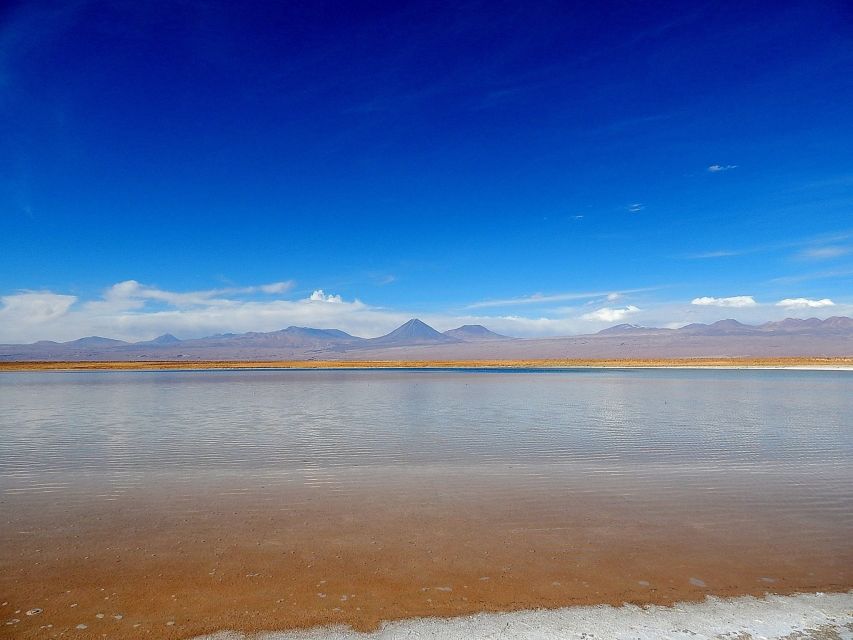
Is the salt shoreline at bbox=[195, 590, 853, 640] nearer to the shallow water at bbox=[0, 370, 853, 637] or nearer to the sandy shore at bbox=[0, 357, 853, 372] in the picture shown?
the shallow water at bbox=[0, 370, 853, 637]

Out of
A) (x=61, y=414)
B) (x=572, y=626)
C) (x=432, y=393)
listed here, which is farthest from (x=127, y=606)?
(x=432, y=393)

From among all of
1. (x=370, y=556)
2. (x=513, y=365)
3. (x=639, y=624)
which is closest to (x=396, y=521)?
(x=370, y=556)

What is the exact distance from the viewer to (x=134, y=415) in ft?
70.2

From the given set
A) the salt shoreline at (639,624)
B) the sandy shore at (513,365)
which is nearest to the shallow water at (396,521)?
the salt shoreline at (639,624)

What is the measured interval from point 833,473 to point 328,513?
401 inches

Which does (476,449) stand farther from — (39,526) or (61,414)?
(61,414)

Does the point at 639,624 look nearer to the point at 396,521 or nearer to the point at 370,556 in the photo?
the point at 370,556

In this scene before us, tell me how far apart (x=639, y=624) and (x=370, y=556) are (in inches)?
125

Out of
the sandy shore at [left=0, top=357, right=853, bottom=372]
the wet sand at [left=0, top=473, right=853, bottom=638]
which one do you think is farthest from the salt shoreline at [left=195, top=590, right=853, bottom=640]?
the sandy shore at [left=0, top=357, right=853, bottom=372]

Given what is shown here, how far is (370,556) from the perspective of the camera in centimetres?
670

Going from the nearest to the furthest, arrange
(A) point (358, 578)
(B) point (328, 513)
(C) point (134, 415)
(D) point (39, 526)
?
(A) point (358, 578) → (D) point (39, 526) → (B) point (328, 513) → (C) point (134, 415)

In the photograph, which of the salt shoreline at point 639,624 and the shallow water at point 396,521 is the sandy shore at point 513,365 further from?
the salt shoreline at point 639,624

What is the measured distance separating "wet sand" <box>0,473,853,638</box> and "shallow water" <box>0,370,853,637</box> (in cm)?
3

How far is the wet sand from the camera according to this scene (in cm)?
535
